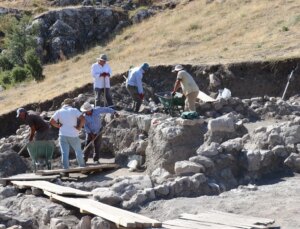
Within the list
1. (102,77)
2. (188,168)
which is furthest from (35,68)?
(188,168)

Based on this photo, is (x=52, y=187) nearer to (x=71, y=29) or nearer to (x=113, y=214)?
(x=113, y=214)

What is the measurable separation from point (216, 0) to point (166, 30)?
4.59 meters

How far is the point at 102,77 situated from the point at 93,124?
8.66 ft

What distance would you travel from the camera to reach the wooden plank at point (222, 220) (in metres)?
9.96

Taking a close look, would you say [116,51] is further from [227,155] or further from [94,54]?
[227,155]

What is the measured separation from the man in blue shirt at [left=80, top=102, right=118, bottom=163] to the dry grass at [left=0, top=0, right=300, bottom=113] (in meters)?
7.99

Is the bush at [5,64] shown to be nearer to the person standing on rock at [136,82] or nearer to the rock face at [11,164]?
the person standing on rock at [136,82]

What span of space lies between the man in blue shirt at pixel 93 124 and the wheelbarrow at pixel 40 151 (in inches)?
37.6

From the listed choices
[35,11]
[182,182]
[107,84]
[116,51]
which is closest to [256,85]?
[107,84]

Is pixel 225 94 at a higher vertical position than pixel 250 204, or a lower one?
higher

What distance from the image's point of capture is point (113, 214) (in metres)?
10.8

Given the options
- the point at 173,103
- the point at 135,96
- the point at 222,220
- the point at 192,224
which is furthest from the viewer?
the point at 135,96

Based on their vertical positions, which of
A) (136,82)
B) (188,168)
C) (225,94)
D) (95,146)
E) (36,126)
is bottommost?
(95,146)

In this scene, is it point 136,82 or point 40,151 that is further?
point 136,82
